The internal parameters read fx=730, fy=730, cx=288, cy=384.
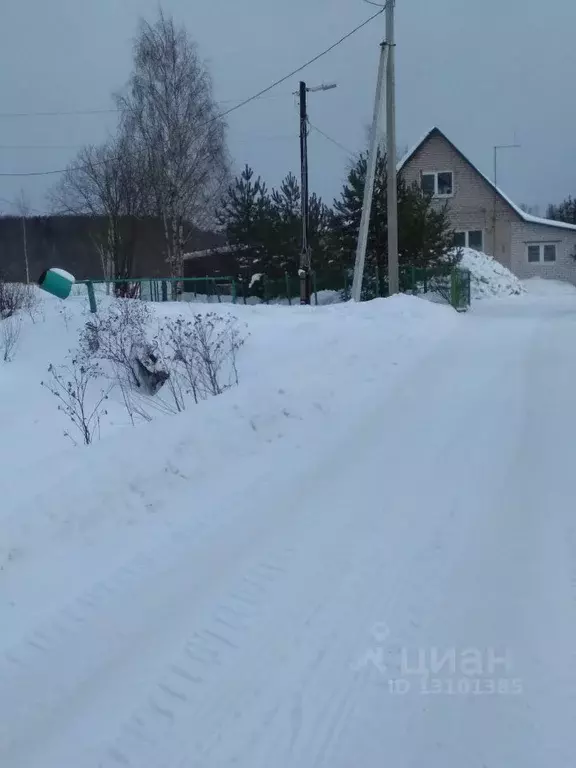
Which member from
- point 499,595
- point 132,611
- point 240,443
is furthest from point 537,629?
point 240,443

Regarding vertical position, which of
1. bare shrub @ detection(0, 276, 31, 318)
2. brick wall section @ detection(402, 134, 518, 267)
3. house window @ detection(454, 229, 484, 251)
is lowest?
bare shrub @ detection(0, 276, 31, 318)

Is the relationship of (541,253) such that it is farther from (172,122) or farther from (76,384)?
(76,384)

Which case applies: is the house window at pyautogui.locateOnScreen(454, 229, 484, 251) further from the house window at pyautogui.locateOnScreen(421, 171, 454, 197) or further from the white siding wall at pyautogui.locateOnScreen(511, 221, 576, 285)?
the house window at pyautogui.locateOnScreen(421, 171, 454, 197)

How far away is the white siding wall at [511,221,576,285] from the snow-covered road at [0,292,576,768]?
121 ft

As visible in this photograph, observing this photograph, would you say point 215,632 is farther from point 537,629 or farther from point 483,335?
point 483,335

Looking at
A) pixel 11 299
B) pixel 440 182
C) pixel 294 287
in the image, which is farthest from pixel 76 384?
pixel 440 182

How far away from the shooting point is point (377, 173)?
26.3 m

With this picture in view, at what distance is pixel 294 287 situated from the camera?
30.2 m

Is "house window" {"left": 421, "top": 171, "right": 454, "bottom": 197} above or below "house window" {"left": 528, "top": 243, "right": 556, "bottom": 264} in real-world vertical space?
above

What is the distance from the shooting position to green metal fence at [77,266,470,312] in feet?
76.4

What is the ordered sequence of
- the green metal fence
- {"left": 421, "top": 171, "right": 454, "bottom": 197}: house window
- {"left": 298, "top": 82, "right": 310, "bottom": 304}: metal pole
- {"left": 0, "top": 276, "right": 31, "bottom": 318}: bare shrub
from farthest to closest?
{"left": 421, "top": 171, "right": 454, "bottom": 197}: house window → the green metal fence → {"left": 298, "top": 82, "right": 310, "bottom": 304}: metal pole → {"left": 0, "top": 276, "right": 31, "bottom": 318}: bare shrub

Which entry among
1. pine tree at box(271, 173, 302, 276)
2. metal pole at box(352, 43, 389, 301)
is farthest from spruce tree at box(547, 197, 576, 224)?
metal pole at box(352, 43, 389, 301)

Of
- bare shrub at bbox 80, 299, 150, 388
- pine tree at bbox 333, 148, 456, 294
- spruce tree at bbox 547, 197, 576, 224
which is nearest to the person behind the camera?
bare shrub at bbox 80, 299, 150, 388

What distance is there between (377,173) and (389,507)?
22.9 meters
